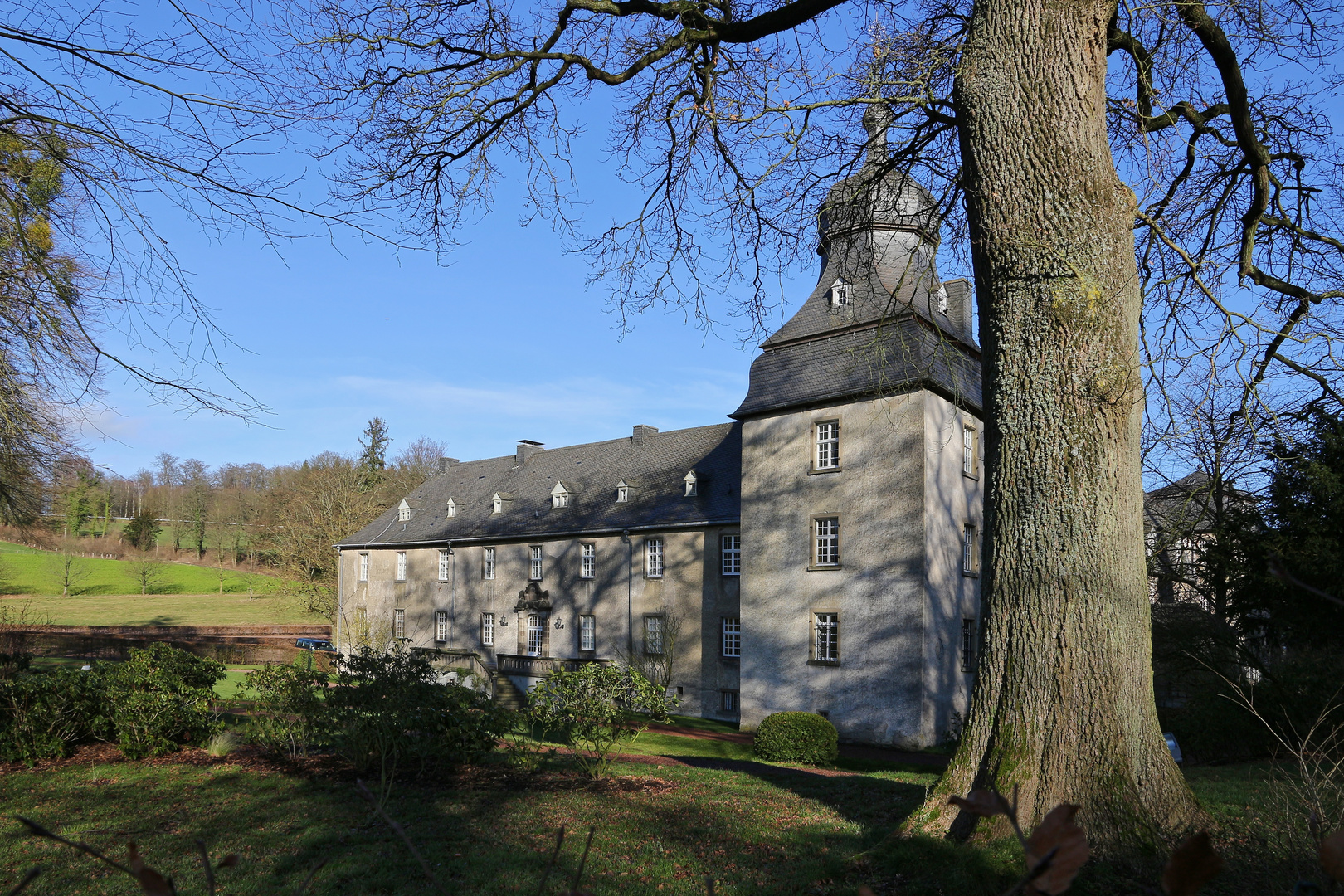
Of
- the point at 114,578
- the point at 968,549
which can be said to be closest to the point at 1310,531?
the point at 968,549

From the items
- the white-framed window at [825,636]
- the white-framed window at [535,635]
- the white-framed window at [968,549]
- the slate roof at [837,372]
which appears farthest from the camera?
the white-framed window at [535,635]

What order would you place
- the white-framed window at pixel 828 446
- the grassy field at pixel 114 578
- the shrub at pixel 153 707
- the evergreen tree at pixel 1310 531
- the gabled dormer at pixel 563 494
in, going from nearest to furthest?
the shrub at pixel 153 707 → the evergreen tree at pixel 1310 531 → the white-framed window at pixel 828 446 → the gabled dormer at pixel 563 494 → the grassy field at pixel 114 578

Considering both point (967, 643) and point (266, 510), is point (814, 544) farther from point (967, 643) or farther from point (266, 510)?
point (266, 510)

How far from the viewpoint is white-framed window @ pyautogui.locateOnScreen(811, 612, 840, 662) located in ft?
76.0

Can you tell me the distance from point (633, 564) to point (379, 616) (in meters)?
16.7

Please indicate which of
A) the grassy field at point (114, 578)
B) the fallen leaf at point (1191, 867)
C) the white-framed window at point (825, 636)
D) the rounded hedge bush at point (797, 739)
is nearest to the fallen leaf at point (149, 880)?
the fallen leaf at point (1191, 867)

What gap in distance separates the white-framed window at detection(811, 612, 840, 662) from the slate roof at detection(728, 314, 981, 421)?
224 inches

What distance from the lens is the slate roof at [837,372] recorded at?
72.8 ft

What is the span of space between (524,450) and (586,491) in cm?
719

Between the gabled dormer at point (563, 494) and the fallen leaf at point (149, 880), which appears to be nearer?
the fallen leaf at point (149, 880)

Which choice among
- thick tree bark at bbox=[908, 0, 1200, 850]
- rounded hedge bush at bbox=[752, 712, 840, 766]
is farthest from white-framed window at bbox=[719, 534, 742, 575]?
thick tree bark at bbox=[908, 0, 1200, 850]

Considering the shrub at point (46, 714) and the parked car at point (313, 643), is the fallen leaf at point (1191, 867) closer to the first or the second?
the shrub at point (46, 714)

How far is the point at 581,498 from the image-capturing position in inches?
1414

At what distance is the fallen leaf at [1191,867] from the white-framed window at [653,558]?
3010 cm
